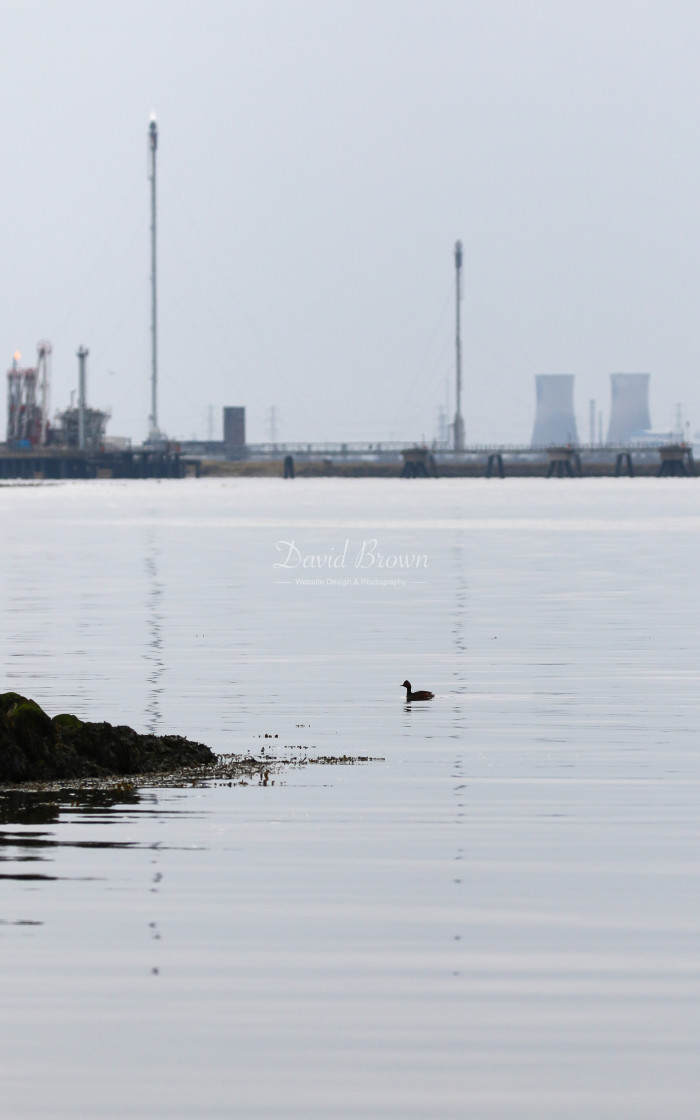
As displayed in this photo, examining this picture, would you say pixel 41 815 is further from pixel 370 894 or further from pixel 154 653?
pixel 154 653

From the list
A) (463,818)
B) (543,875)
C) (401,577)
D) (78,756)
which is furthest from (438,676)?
(401,577)

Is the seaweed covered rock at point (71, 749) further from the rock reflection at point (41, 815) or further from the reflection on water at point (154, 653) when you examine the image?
the reflection on water at point (154, 653)

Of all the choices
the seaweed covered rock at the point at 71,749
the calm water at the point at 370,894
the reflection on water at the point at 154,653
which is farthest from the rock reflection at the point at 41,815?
the reflection on water at the point at 154,653

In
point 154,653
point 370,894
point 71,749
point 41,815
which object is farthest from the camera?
point 154,653

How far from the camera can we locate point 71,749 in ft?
67.7

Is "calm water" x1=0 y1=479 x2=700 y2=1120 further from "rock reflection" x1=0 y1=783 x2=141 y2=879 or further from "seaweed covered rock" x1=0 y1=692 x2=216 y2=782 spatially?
"seaweed covered rock" x1=0 y1=692 x2=216 y2=782

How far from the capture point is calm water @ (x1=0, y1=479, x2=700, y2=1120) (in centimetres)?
1034

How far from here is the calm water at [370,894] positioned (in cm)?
1034

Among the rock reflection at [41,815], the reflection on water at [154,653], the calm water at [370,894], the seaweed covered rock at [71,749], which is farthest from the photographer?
the reflection on water at [154,653]

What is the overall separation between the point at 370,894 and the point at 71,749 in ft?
21.9

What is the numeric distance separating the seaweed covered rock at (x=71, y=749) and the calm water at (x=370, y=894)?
1.11 metres

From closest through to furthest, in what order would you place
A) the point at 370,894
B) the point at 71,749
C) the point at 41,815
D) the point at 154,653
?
the point at 370,894 < the point at 41,815 < the point at 71,749 < the point at 154,653

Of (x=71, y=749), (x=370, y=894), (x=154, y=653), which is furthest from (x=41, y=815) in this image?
(x=154, y=653)

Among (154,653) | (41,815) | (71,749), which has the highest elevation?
(71,749)
